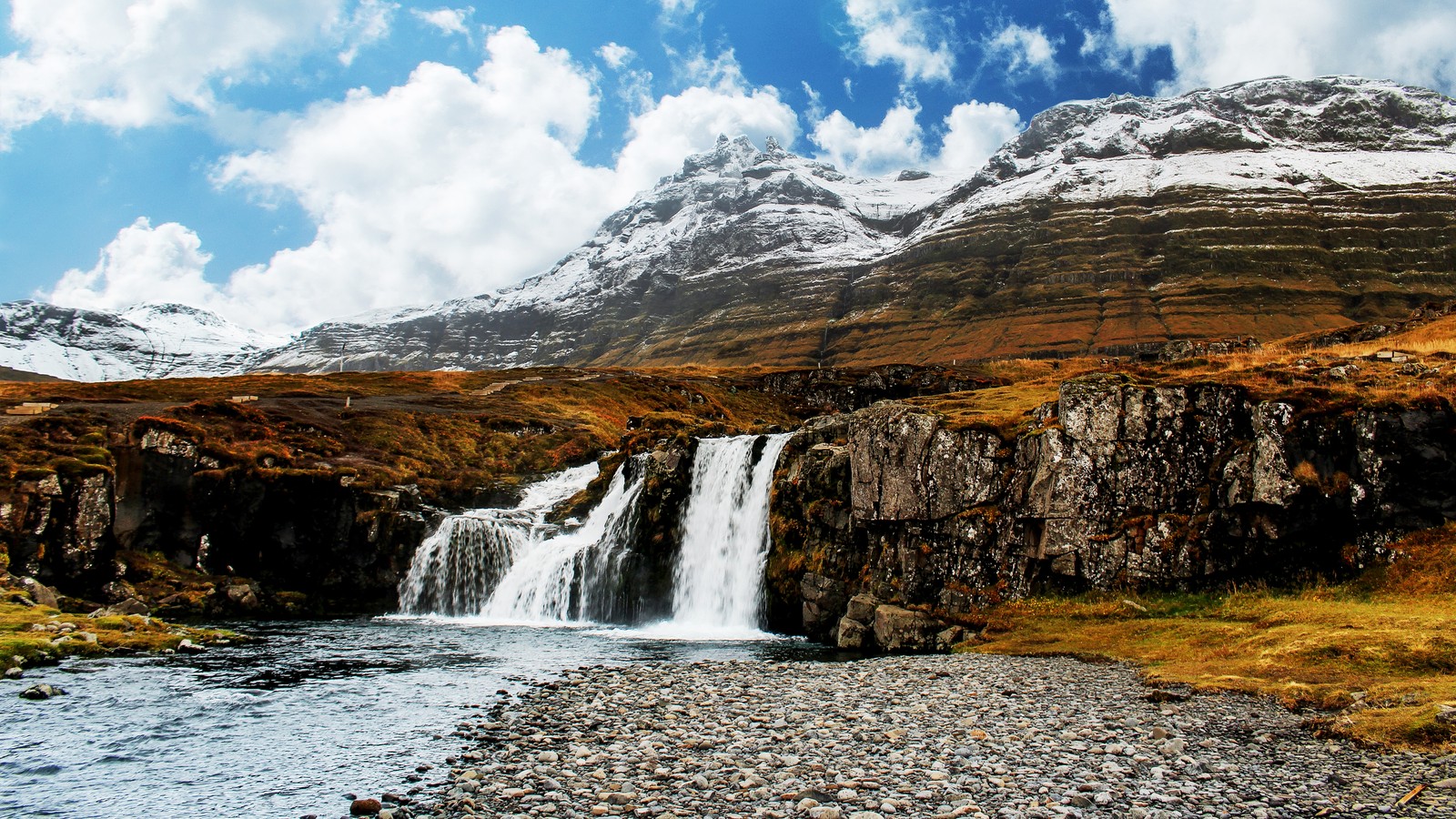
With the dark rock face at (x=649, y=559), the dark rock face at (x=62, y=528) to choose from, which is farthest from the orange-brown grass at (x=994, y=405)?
the dark rock face at (x=62, y=528)

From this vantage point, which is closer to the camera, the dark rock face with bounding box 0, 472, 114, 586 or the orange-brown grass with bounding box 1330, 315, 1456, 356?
the dark rock face with bounding box 0, 472, 114, 586

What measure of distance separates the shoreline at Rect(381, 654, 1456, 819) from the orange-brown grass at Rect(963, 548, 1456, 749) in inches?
46.7

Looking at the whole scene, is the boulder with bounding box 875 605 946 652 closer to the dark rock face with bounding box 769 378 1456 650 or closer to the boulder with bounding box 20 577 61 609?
the dark rock face with bounding box 769 378 1456 650

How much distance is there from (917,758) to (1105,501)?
25.9m

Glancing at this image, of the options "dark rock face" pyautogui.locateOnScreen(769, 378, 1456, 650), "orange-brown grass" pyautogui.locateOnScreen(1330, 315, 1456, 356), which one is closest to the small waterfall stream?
"dark rock face" pyautogui.locateOnScreen(769, 378, 1456, 650)

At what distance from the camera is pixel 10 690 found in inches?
886

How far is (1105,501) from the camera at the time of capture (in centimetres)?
3641

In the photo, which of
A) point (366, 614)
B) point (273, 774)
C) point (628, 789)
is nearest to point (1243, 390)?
point (628, 789)

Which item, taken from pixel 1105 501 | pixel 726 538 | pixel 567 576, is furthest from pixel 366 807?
pixel 567 576

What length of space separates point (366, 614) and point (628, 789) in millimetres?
47430

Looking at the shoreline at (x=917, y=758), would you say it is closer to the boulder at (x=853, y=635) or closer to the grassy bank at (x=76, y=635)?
the boulder at (x=853, y=635)

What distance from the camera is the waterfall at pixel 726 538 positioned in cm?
4812

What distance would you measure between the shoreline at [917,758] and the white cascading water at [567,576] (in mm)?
30016

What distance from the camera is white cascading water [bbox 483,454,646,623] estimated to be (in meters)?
53.3
